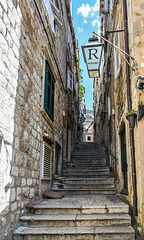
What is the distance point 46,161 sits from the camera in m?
6.40

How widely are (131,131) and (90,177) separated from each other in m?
4.37

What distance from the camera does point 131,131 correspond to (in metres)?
4.47

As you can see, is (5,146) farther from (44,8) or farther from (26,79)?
(44,8)

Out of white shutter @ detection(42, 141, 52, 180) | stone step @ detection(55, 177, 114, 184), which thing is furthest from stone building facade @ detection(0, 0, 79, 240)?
stone step @ detection(55, 177, 114, 184)

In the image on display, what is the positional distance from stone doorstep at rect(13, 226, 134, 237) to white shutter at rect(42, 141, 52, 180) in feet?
6.05

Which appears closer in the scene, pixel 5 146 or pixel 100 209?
pixel 5 146

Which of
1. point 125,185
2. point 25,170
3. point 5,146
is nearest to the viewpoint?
point 5,146

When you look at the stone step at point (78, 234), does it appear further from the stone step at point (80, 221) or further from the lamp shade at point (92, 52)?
the lamp shade at point (92, 52)

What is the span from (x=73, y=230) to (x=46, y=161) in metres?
2.54

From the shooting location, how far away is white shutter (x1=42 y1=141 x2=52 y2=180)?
611 centimetres

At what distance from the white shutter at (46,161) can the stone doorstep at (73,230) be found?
1845 millimetres

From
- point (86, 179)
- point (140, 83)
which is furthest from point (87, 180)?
point (140, 83)

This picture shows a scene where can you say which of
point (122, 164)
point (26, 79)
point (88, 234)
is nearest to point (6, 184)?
point (88, 234)

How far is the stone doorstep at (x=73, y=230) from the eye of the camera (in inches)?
157
